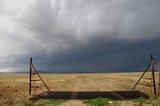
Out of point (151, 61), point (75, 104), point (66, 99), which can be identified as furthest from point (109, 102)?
point (151, 61)

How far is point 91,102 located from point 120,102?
214 cm

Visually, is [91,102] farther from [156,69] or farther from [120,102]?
[156,69]

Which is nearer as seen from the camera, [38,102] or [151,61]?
[38,102]

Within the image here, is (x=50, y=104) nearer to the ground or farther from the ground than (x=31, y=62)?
nearer to the ground

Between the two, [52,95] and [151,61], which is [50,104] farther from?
[151,61]

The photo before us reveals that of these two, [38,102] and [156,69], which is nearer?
[38,102]

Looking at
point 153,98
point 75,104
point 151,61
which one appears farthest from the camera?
point 151,61

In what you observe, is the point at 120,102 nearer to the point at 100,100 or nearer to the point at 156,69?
the point at 100,100

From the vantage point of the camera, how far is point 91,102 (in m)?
21.3

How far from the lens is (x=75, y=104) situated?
2098cm

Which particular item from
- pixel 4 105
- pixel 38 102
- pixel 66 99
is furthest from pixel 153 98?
pixel 4 105

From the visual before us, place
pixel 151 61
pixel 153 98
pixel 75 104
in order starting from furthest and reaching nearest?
pixel 151 61 < pixel 153 98 < pixel 75 104

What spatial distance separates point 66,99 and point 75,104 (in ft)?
8.26

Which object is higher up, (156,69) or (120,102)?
(156,69)
